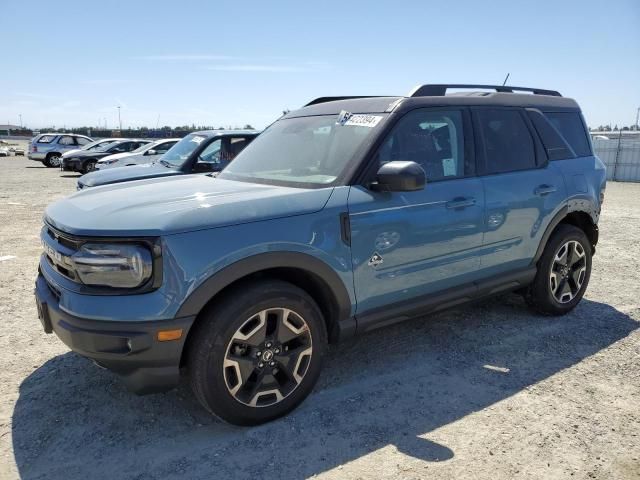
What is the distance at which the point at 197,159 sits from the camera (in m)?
8.23

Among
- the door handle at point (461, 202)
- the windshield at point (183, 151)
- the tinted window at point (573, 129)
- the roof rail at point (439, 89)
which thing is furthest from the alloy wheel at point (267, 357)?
the windshield at point (183, 151)

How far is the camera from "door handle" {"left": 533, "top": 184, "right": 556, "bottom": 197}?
164 inches

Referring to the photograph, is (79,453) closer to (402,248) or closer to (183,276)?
(183,276)

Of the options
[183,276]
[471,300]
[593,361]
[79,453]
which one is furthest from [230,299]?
[593,361]

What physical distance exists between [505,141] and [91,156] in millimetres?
19212

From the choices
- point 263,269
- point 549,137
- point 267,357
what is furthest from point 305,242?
point 549,137

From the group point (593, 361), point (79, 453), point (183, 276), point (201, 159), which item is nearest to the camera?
point (183, 276)

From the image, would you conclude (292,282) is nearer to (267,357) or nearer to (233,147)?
(267,357)

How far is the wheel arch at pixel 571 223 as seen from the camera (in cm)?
435

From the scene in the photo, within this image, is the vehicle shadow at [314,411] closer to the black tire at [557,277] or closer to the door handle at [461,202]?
the black tire at [557,277]

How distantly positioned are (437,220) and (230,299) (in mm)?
1542

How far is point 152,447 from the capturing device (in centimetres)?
275

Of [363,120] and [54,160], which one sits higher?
[363,120]

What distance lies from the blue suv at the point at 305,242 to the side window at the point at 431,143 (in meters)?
0.01
